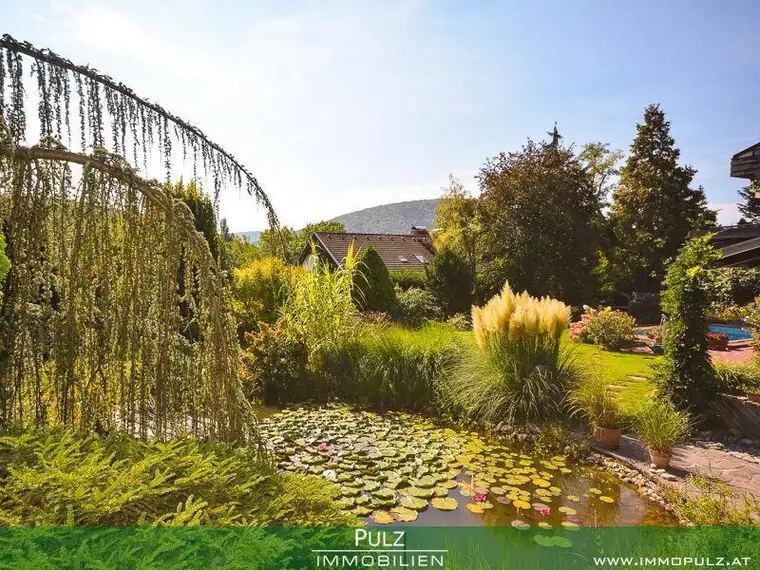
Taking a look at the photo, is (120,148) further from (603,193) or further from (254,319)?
(603,193)

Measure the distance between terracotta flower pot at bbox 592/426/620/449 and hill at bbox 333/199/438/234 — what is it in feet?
282

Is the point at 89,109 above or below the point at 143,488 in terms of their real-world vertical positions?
above

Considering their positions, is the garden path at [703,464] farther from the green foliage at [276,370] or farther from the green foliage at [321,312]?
the green foliage at [276,370]

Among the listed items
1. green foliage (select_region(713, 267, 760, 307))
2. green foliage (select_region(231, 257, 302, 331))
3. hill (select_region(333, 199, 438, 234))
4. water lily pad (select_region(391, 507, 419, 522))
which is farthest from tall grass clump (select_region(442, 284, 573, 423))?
hill (select_region(333, 199, 438, 234))

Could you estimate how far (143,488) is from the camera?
68.8 inches

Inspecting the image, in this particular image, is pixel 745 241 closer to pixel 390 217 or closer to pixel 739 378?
pixel 739 378

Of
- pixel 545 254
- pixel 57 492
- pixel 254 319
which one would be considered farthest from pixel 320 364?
pixel 545 254

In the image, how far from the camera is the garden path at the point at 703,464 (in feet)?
13.7

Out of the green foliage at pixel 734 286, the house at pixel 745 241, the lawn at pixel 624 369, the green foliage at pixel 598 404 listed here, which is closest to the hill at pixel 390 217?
the house at pixel 745 241

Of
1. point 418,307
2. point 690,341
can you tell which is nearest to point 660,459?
point 690,341

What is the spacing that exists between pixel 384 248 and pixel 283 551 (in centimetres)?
2245

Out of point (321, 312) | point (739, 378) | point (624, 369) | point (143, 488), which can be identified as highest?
point (321, 312)

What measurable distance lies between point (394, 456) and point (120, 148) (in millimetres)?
3917

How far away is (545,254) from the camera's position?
16219 millimetres
